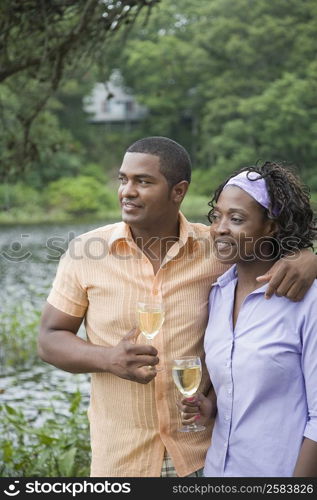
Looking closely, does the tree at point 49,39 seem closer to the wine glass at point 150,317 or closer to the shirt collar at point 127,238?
the shirt collar at point 127,238

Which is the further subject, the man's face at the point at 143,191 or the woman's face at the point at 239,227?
the man's face at the point at 143,191

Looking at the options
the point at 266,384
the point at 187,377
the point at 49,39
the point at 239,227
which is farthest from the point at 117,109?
the point at 266,384

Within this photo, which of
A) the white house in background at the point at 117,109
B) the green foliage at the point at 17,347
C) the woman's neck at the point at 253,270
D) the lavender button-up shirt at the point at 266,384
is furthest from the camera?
the white house in background at the point at 117,109

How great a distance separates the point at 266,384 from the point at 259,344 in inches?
5.0

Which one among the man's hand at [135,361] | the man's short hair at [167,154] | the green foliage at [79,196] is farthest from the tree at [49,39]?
the green foliage at [79,196]

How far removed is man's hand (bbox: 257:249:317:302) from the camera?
238cm

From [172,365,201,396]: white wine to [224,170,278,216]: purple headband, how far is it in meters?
0.59

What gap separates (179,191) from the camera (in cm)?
278

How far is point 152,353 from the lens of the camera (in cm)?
241

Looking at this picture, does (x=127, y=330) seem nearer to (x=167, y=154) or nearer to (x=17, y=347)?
(x=167, y=154)

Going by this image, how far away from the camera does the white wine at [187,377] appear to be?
2430 millimetres

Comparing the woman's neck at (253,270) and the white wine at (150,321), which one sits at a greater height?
the woman's neck at (253,270)

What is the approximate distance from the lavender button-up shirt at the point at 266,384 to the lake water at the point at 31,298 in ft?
10.5
